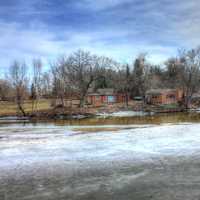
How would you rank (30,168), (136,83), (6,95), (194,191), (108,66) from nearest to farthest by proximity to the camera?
(194,191) → (30,168) → (108,66) → (6,95) → (136,83)

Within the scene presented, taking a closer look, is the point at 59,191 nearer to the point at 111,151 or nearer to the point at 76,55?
the point at 111,151

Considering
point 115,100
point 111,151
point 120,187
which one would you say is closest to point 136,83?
point 115,100

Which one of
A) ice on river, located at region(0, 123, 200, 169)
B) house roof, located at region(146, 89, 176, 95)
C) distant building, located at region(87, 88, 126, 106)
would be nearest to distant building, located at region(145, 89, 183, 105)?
house roof, located at region(146, 89, 176, 95)

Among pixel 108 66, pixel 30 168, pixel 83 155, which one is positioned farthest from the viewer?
pixel 108 66

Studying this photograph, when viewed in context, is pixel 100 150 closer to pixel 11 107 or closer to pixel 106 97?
pixel 11 107

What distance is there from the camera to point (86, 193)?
8.09 m

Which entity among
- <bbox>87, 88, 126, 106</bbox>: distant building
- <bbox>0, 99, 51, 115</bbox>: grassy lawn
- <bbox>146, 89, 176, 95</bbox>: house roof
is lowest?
<bbox>0, 99, 51, 115</bbox>: grassy lawn

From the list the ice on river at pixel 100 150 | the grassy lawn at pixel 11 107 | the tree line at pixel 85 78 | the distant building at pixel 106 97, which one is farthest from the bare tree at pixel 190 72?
the ice on river at pixel 100 150

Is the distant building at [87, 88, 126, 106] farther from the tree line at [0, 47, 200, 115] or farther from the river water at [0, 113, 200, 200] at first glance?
the river water at [0, 113, 200, 200]

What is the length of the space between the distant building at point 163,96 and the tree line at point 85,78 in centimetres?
161

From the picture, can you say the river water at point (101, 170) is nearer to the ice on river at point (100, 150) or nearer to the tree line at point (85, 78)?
the ice on river at point (100, 150)

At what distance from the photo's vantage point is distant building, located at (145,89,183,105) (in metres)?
71.9

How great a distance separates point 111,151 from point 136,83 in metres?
62.1

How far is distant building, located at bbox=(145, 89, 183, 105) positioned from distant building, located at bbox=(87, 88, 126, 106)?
748 centimetres
